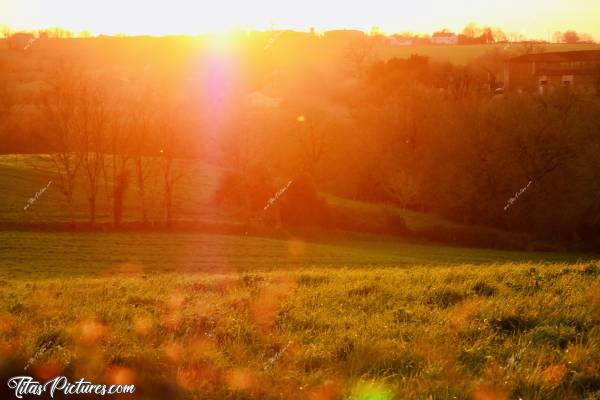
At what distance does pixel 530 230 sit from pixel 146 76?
68180 mm

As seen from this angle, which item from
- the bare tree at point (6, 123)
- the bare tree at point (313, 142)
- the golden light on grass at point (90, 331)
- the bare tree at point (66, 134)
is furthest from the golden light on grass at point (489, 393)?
the bare tree at point (6, 123)

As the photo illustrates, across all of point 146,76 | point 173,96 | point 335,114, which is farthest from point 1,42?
point 335,114

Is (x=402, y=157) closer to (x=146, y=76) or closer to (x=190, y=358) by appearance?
(x=146, y=76)

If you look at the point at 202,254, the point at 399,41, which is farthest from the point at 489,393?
the point at 399,41

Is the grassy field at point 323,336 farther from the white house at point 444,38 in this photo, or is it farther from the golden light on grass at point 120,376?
the white house at point 444,38

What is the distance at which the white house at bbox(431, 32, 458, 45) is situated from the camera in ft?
506

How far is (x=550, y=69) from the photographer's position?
9350cm

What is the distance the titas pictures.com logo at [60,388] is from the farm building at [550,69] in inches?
3453

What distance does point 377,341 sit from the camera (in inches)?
337

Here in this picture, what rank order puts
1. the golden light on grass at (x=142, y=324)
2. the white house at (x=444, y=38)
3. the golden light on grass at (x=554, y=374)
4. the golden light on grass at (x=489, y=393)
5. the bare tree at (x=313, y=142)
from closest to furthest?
the golden light on grass at (x=489, y=393), the golden light on grass at (x=554, y=374), the golden light on grass at (x=142, y=324), the bare tree at (x=313, y=142), the white house at (x=444, y=38)

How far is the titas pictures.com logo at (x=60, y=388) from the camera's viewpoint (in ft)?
22.0

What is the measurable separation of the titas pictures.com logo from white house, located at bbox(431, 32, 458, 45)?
152988 mm

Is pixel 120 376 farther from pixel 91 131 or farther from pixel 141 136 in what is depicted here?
pixel 141 136

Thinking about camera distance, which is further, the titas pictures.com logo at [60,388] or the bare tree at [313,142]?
the bare tree at [313,142]
